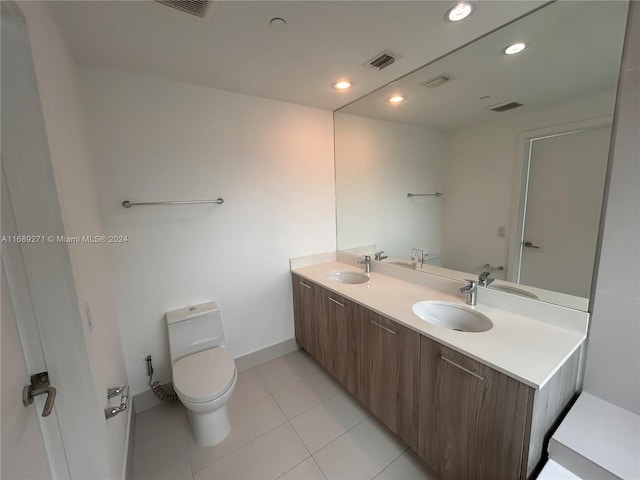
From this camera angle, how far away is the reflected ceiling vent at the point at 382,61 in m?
1.57

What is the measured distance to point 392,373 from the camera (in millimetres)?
1498

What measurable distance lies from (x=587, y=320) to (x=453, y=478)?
3.20 feet

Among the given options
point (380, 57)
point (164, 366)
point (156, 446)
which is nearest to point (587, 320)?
point (380, 57)

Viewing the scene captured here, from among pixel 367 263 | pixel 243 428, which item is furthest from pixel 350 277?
pixel 243 428

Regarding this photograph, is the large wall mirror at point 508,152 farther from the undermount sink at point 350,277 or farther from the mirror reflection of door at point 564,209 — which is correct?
the undermount sink at point 350,277

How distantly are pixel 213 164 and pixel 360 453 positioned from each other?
7.23 feet

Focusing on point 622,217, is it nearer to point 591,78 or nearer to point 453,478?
point 591,78

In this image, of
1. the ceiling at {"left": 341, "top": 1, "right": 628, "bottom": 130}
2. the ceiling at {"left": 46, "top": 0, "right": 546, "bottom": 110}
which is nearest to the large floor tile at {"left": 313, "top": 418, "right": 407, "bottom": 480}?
the ceiling at {"left": 341, "top": 1, "right": 628, "bottom": 130}

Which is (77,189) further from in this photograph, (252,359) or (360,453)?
(360,453)

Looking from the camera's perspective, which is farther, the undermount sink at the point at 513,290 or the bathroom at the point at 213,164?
the undermount sink at the point at 513,290

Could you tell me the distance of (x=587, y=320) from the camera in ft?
3.88

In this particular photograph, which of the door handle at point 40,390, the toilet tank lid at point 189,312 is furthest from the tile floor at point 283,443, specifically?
the door handle at point 40,390

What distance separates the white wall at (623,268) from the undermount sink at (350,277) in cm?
139

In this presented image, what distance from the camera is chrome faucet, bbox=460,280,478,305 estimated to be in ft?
5.05
